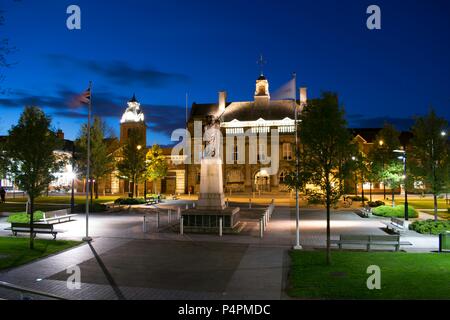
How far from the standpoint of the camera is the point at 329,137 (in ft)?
50.3

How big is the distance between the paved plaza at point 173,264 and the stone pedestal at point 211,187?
2.74 meters

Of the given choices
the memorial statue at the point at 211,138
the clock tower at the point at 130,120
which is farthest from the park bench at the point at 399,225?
the clock tower at the point at 130,120

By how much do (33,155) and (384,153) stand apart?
37019 millimetres

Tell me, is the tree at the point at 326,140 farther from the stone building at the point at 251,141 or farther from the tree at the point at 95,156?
the stone building at the point at 251,141

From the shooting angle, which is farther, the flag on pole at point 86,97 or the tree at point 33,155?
the flag on pole at point 86,97

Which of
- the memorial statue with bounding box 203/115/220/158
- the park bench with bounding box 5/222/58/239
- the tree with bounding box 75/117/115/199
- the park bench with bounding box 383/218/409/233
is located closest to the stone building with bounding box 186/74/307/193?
the tree with bounding box 75/117/115/199

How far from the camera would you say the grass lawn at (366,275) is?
10.8 metres

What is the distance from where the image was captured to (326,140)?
50.3ft

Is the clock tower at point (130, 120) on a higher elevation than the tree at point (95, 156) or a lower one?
higher

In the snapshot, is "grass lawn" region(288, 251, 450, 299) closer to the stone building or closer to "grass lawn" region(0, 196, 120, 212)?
"grass lawn" region(0, 196, 120, 212)

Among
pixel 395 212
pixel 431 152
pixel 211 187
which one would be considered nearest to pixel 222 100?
pixel 395 212

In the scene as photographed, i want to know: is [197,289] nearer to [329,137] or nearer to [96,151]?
[329,137]

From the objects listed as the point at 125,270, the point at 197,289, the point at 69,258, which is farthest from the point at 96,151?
the point at 197,289
